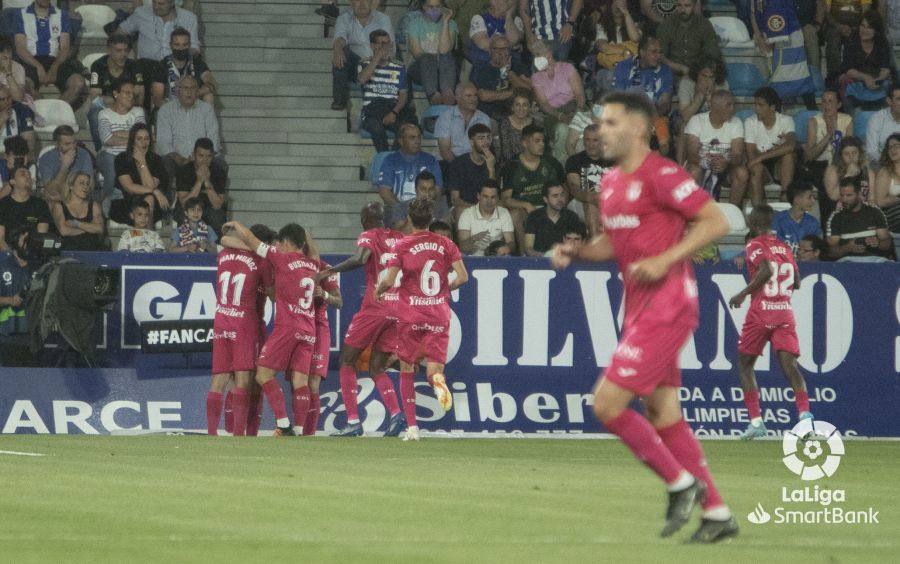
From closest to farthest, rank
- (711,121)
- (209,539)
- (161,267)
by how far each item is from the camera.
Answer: (209,539) < (161,267) < (711,121)

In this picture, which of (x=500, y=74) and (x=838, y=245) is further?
(x=500, y=74)

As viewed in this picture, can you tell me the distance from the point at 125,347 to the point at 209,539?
11165 mm

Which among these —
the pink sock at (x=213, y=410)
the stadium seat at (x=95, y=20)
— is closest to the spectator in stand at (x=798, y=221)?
the pink sock at (x=213, y=410)

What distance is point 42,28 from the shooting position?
69.2 ft

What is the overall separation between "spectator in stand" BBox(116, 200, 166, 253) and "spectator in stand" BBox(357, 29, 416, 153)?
364 centimetres

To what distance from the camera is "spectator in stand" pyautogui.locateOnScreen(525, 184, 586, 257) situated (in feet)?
62.4

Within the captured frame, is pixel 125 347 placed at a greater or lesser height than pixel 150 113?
lesser

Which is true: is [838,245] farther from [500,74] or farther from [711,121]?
[500,74]

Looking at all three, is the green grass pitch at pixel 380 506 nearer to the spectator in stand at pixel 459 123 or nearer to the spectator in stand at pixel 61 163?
the spectator in stand at pixel 61 163

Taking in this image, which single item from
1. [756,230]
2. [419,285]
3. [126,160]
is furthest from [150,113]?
[756,230]

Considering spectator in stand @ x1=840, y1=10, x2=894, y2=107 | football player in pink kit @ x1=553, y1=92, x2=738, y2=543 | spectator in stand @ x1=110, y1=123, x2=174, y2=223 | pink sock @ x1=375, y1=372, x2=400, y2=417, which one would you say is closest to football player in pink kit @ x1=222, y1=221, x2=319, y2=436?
pink sock @ x1=375, y1=372, x2=400, y2=417

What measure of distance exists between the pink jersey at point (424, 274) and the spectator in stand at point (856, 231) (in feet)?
18.3

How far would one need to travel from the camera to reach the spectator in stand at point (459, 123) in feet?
67.7

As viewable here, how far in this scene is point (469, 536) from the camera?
24.0 feet
